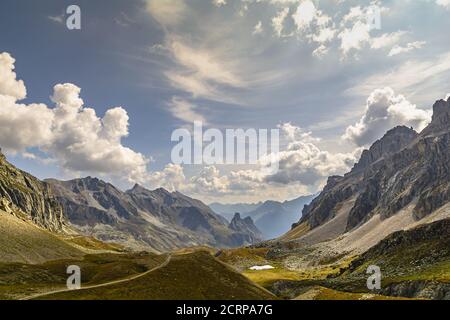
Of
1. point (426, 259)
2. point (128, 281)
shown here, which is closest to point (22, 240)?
point (128, 281)

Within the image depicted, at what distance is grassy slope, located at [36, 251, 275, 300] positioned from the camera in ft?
291

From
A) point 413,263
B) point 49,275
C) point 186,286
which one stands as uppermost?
point 413,263

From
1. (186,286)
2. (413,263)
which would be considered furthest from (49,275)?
(413,263)

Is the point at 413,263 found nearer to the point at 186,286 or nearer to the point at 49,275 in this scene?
the point at 186,286

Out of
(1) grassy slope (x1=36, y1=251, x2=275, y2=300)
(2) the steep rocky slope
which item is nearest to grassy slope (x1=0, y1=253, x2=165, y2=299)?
(1) grassy slope (x1=36, y1=251, x2=275, y2=300)

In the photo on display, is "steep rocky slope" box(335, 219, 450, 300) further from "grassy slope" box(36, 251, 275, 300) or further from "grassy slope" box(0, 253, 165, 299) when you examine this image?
"grassy slope" box(0, 253, 165, 299)

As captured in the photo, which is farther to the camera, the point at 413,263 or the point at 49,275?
the point at 413,263

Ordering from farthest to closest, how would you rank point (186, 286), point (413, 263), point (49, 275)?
point (413, 263) → point (49, 275) → point (186, 286)

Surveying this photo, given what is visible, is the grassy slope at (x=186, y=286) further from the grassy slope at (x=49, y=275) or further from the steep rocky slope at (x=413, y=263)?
the steep rocky slope at (x=413, y=263)

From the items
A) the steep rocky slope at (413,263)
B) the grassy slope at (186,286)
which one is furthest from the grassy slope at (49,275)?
the steep rocky slope at (413,263)

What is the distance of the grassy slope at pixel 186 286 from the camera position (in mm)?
88688

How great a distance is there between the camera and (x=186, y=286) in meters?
95.6
